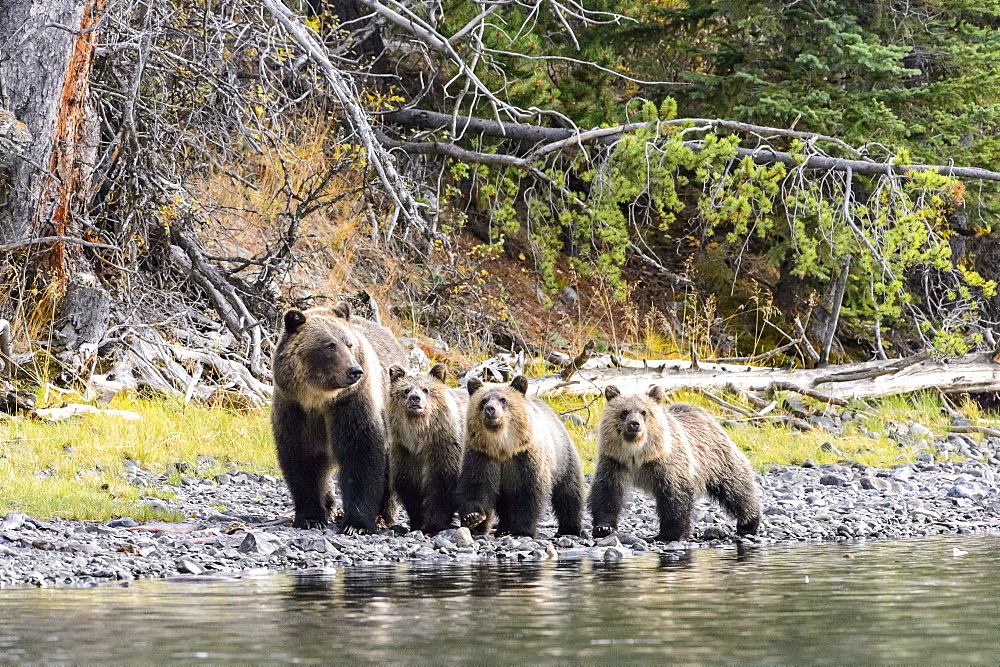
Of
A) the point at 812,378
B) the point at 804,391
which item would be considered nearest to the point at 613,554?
the point at 804,391

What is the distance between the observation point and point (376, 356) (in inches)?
307

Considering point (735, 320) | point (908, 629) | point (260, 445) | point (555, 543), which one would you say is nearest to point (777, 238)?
point (735, 320)

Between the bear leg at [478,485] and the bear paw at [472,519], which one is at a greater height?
the bear leg at [478,485]

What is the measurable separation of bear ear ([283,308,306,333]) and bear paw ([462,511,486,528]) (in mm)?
1450

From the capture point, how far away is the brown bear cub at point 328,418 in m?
7.17

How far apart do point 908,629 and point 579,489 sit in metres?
3.37

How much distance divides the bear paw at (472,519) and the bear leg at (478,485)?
10mm

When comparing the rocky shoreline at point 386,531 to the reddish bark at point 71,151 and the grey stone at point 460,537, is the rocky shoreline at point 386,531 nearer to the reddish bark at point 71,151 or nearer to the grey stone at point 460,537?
the grey stone at point 460,537

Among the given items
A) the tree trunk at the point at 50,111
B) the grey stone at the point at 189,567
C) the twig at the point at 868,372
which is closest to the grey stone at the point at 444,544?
the grey stone at the point at 189,567

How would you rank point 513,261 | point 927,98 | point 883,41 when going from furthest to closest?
point 513,261, point 883,41, point 927,98

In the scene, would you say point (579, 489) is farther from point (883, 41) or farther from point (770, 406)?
point (883, 41)

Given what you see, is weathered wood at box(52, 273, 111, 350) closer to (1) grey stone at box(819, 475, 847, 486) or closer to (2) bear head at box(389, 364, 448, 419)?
(2) bear head at box(389, 364, 448, 419)

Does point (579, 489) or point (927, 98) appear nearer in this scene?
point (579, 489)

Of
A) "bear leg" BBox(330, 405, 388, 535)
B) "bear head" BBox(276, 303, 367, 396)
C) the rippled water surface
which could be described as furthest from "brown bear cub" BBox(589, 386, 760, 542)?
"bear head" BBox(276, 303, 367, 396)
